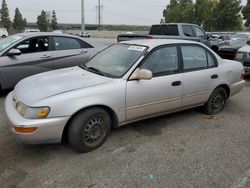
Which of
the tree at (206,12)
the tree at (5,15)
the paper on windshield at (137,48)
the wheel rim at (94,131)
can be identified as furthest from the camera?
the tree at (5,15)

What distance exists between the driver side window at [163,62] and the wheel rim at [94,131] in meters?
1.06

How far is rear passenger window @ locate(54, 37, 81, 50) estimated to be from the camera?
617 cm

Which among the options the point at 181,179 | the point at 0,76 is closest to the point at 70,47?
the point at 0,76

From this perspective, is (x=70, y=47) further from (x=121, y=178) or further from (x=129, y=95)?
(x=121, y=178)

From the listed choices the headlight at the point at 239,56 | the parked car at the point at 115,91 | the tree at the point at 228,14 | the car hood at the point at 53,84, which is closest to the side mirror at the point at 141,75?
the parked car at the point at 115,91

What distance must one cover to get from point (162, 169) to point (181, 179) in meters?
0.27

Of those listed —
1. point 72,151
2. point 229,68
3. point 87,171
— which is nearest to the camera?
point 87,171

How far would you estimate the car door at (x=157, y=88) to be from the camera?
357 cm

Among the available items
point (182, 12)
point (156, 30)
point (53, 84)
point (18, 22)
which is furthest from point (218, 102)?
point (18, 22)

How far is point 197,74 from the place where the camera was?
426cm

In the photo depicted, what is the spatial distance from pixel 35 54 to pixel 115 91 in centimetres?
327

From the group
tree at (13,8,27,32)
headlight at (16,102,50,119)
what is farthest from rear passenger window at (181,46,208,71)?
tree at (13,8,27,32)

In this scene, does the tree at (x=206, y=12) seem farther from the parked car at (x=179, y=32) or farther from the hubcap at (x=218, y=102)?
the hubcap at (x=218, y=102)

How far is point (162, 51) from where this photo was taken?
3.95m
